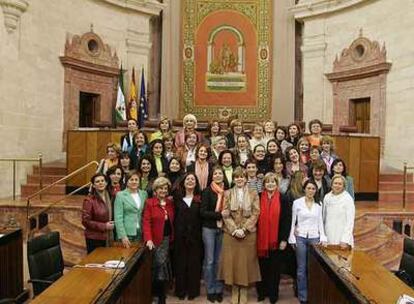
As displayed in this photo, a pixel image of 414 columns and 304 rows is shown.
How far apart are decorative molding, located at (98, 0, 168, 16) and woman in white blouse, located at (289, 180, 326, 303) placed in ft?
31.3

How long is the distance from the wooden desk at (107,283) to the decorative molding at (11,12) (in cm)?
662

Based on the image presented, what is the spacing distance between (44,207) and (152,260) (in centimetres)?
339

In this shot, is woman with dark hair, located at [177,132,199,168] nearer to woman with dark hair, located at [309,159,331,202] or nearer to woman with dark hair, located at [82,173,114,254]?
woman with dark hair, located at [82,173,114,254]

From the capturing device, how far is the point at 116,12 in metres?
13.1

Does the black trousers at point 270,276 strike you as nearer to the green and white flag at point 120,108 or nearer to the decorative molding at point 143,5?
the green and white flag at point 120,108

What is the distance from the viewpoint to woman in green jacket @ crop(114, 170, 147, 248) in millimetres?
4891

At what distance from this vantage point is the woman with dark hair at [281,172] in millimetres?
5383

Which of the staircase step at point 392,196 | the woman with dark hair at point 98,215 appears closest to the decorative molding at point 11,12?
the woman with dark hair at point 98,215

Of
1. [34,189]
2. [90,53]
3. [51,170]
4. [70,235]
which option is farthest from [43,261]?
[90,53]

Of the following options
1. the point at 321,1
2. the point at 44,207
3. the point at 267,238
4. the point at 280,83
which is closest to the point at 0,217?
the point at 44,207

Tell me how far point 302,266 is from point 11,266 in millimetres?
3002

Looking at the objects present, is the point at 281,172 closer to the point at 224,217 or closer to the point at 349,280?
the point at 224,217

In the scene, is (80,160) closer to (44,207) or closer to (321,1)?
(44,207)

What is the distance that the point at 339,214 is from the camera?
4.96 meters
